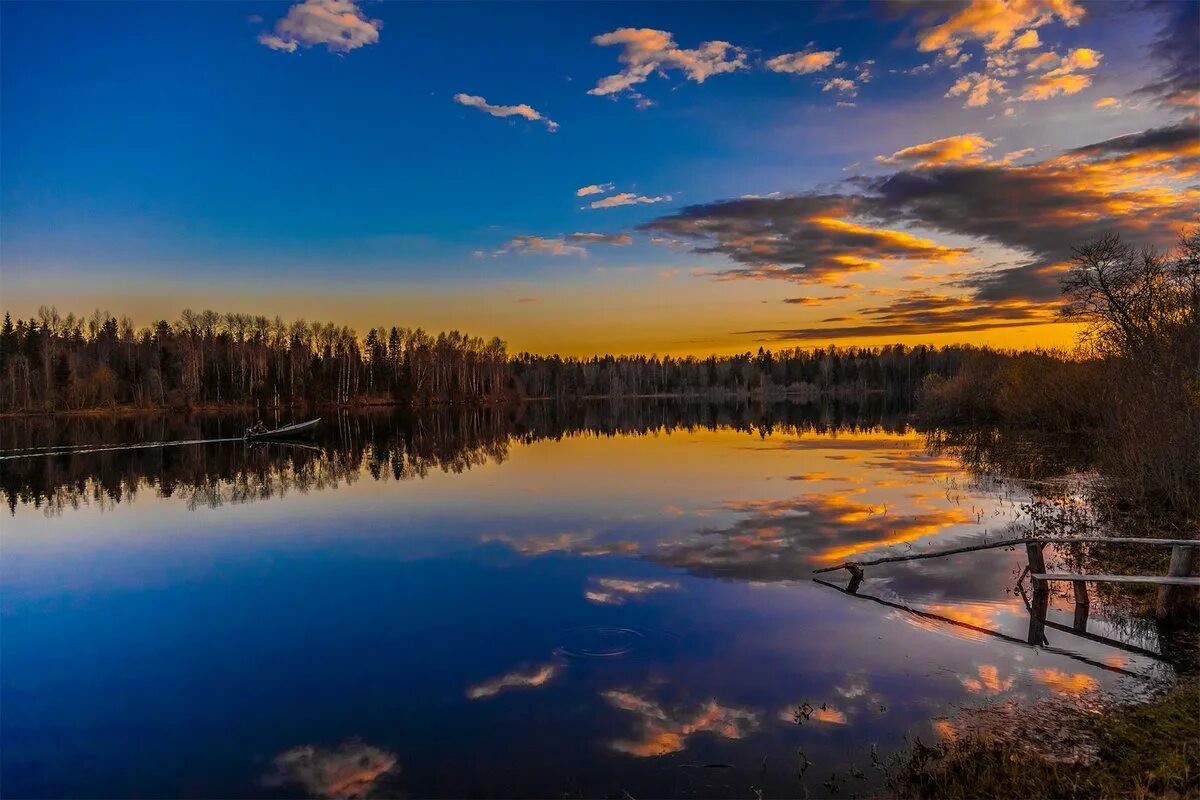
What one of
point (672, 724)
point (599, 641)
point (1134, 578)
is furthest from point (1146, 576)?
point (599, 641)

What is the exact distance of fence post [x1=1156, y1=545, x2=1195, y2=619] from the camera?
11156mm

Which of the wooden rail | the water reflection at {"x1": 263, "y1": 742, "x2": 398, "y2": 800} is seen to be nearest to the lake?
the water reflection at {"x1": 263, "y1": 742, "x2": 398, "y2": 800}

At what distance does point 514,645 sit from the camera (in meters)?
12.0

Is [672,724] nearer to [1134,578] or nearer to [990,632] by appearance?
[990,632]

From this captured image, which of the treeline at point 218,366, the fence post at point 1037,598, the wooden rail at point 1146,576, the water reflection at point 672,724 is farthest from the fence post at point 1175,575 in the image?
the treeline at point 218,366

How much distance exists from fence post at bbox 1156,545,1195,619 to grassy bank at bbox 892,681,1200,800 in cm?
353

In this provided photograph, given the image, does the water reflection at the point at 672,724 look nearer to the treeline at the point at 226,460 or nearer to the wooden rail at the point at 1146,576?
the wooden rail at the point at 1146,576

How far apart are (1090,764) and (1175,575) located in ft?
19.3

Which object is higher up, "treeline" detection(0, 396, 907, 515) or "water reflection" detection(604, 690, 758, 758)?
"water reflection" detection(604, 690, 758, 758)

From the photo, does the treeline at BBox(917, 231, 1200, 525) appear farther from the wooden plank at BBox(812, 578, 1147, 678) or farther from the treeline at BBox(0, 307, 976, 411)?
the treeline at BBox(0, 307, 976, 411)

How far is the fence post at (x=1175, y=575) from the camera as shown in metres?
11.2

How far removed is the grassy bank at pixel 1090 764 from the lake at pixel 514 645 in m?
0.66

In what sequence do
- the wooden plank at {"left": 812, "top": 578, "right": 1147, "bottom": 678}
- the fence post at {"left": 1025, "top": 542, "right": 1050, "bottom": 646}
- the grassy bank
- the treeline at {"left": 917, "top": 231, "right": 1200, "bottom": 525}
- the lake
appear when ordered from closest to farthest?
the grassy bank, the lake, the wooden plank at {"left": 812, "top": 578, "right": 1147, "bottom": 678}, the fence post at {"left": 1025, "top": 542, "right": 1050, "bottom": 646}, the treeline at {"left": 917, "top": 231, "right": 1200, "bottom": 525}

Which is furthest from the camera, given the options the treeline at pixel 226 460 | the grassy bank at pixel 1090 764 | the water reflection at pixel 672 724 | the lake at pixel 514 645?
the treeline at pixel 226 460
